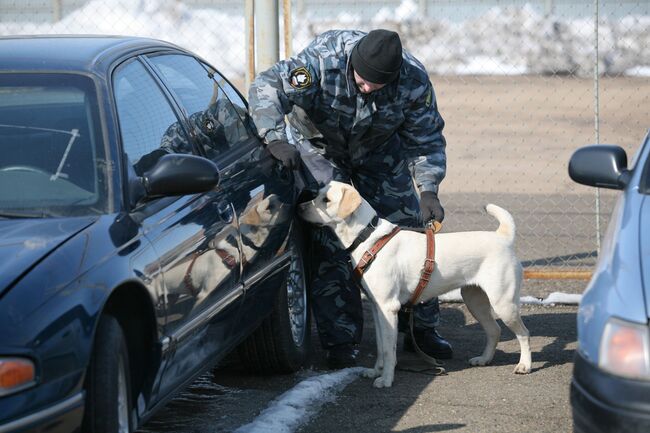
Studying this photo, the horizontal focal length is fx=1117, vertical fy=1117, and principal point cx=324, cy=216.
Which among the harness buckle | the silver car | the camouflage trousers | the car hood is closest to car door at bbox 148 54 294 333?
the harness buckle

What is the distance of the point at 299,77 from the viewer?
19.3ft

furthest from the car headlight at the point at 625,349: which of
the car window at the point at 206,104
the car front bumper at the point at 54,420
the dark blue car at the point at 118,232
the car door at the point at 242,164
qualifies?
the car window at the point at 206,104

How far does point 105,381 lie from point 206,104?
2189 mm

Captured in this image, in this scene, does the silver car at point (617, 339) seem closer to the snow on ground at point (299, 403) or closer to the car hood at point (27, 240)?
the snow on ground at point (299, 403)

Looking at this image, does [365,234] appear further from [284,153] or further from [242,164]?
[242,164]

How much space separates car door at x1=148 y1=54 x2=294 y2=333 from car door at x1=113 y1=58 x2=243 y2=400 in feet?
0.61

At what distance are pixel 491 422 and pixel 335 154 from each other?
194cm

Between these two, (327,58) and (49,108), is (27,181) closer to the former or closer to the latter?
(49,108)

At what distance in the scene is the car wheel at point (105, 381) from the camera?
349 centimetres

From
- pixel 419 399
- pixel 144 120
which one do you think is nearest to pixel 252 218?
pixel 144 120

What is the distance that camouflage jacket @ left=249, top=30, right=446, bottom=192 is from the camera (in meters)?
5.89

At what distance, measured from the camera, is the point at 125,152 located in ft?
13.8

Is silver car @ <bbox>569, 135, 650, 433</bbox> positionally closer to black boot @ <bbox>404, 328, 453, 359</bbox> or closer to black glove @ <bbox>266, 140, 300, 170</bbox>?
black glove @ <bbox>266, 140, 300, 170</bbox>

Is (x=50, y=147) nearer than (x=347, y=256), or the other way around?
(x=50, y=147)
